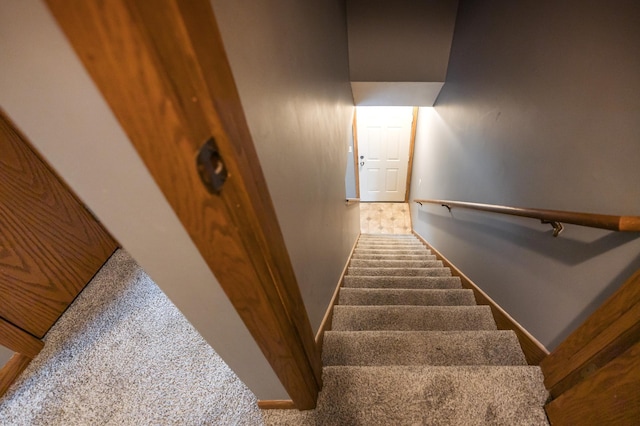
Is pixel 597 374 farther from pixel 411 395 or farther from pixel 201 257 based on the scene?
pixel 201 257

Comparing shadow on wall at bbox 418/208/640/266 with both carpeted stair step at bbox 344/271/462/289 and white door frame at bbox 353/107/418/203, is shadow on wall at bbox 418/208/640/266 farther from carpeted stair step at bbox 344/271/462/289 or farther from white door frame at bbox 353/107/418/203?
white door frame at bbox 353/107/418/203

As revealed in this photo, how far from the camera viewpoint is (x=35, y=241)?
4.23ft

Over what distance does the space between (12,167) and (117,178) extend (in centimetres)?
155

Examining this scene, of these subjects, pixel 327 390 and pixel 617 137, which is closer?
pixel 617 137

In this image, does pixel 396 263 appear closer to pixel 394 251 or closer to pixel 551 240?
pixel 394 251

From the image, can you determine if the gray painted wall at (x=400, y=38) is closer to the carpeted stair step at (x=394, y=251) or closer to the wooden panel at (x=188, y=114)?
the carpeted stair step at (x=394, y=251)

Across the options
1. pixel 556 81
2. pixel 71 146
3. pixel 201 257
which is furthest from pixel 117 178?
pixel 556 81

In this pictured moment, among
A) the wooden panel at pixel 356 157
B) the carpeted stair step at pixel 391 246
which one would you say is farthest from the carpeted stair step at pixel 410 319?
the wooden panel at pixel 356 157

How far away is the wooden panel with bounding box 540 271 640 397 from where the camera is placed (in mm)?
680

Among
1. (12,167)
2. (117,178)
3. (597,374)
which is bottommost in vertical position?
(597,374)

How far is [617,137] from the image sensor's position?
0.78m

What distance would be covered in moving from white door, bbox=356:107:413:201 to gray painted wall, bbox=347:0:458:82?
146 cm

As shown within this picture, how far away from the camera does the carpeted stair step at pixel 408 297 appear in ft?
5.42

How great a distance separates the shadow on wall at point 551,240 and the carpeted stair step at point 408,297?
484 mm
